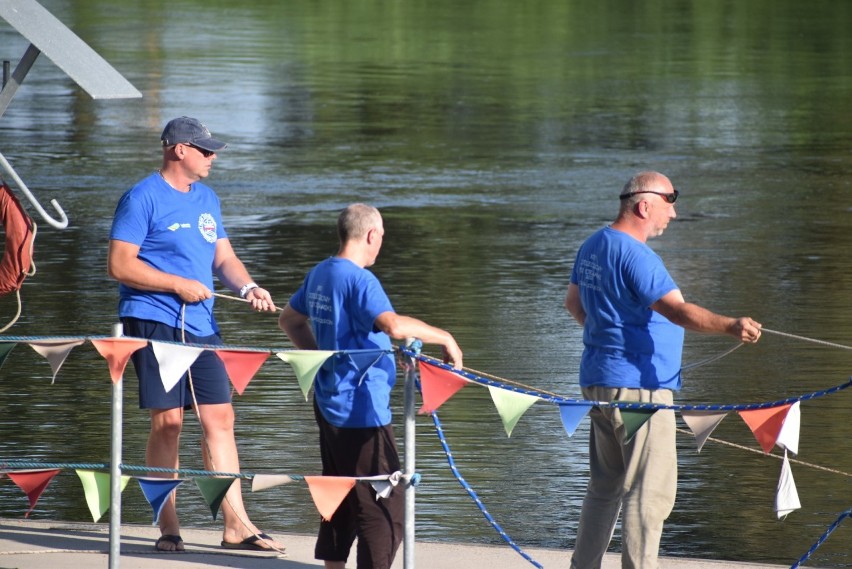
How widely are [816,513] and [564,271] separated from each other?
6.61m

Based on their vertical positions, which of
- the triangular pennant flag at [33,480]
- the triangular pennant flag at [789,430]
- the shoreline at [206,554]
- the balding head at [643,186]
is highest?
the balding head at [643,186]

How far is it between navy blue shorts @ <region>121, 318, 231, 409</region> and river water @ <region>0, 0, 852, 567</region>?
98 cm

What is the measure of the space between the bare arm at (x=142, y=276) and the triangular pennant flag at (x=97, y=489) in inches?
36.0

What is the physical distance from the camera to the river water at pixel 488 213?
8.39m

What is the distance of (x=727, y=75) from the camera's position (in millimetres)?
31594

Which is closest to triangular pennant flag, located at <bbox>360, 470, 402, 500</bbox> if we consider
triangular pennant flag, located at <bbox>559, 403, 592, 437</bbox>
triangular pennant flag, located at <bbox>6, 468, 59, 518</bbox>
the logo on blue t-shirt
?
triangular pennant flag, located at <bbox>559, 403, 592, 437</bbox>

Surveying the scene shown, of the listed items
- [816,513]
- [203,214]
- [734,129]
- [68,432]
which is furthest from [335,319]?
[734,129]

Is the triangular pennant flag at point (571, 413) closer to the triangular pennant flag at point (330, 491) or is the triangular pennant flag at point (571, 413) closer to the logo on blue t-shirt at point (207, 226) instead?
the triangular pennant flag at point (330, 491)

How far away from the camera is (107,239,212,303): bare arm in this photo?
22.2 ft

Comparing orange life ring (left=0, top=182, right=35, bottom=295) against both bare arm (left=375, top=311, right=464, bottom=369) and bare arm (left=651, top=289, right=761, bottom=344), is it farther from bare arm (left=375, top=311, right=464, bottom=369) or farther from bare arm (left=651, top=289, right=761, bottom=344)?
bare arm (left=651, top=289, right=761, bottom=344)

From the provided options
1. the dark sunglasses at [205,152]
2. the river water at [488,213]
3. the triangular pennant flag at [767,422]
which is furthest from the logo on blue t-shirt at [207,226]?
the triangular pennant flag at [767,422]

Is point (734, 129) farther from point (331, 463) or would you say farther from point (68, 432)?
point (331, 463)

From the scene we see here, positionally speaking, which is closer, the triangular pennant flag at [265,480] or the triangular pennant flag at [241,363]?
the triangular pennant flag at [265,480]

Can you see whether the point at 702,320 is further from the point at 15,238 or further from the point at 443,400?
the point at 15,238
